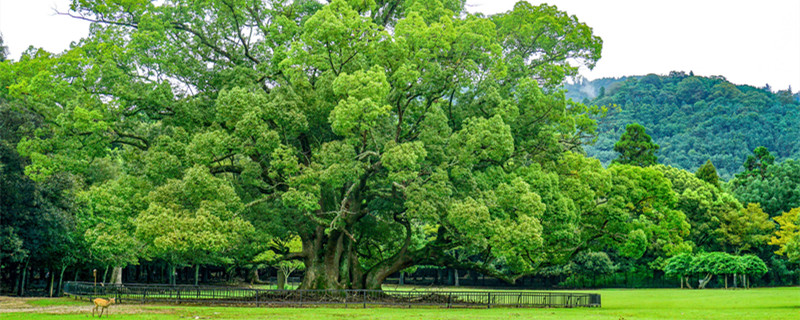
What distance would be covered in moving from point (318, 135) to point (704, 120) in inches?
4784

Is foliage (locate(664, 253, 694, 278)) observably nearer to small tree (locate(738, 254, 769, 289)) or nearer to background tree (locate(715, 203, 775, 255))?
small tree (locate(738, 254, 769, 289))

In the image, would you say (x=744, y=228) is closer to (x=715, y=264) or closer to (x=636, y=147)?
(x=715, y=264)

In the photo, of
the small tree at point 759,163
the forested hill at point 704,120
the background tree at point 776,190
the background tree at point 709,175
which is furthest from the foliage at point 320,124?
the forested hill at point 704,120

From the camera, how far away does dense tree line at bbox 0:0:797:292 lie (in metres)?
23.8

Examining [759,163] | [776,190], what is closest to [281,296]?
[776,190]

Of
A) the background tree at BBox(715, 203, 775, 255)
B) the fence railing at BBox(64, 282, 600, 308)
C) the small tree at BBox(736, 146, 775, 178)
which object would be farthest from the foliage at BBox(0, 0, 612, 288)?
the small tree at BBox(736, 146, 775, 178)

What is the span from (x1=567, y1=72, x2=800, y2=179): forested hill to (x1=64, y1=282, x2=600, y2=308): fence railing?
285 ft

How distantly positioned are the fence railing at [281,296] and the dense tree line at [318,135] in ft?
5.26

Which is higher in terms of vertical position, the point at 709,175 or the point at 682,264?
the point at 709,175

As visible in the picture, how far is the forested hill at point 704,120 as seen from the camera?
11850 centimetres

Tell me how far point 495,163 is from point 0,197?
21.9 m

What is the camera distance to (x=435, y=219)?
79.5 ft

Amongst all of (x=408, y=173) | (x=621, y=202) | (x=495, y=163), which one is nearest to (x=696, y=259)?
(x=621, y=202)

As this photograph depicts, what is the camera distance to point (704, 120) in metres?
130
